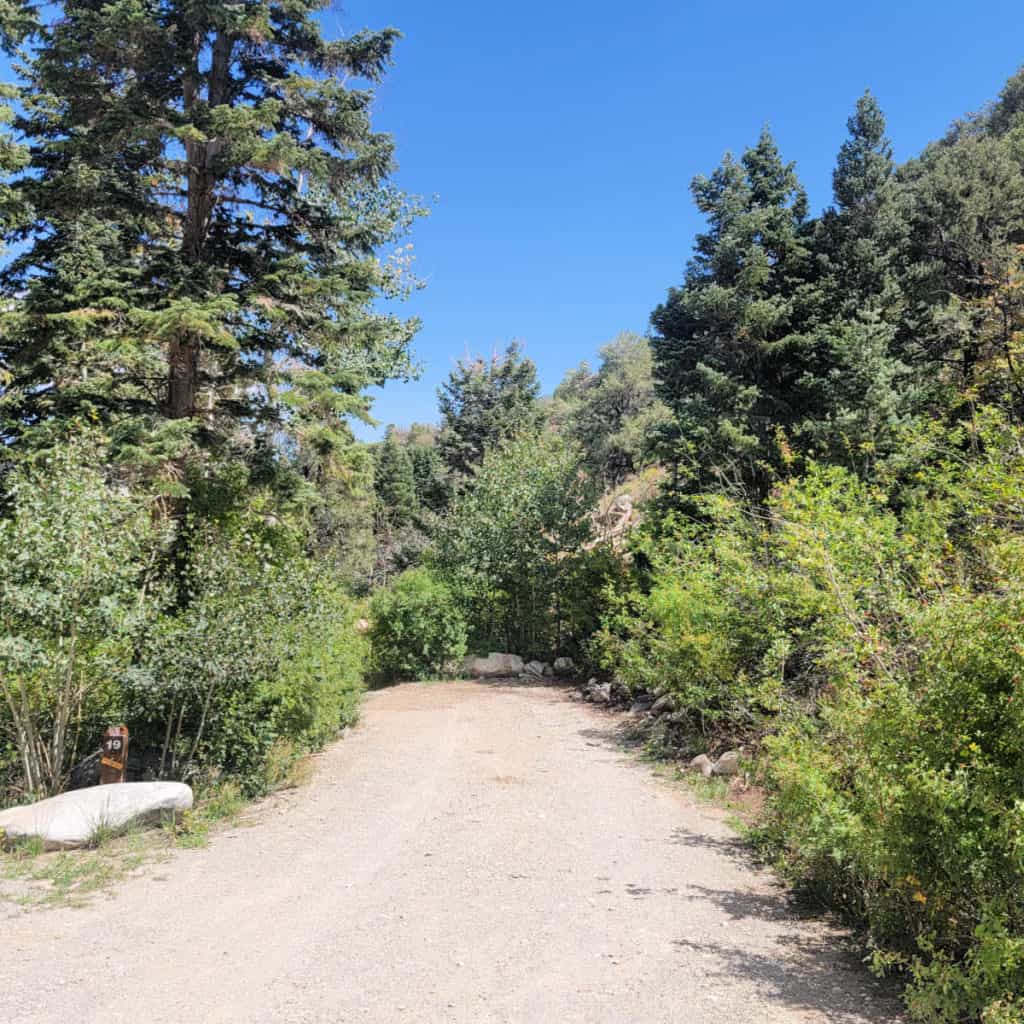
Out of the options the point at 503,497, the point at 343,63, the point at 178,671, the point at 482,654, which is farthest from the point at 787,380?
the point at 178,671

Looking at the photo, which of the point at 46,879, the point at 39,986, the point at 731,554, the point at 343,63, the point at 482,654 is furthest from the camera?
the point at 482,654

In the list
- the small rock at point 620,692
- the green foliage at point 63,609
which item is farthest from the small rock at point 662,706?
the green foliage at point 63,609

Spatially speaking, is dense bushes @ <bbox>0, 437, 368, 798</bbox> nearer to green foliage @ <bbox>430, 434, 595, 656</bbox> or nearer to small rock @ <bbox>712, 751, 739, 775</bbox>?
small rock @ <bbox>712, 751, 739, 775</bbox>

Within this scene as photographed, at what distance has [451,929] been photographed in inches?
176

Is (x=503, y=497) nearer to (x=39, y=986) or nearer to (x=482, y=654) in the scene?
(x=482, y=654)

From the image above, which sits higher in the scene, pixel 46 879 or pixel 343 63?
pixel 343 63

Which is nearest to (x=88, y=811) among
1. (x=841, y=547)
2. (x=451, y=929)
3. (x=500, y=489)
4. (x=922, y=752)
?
(x=451, y=929)

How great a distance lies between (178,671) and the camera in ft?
24.1

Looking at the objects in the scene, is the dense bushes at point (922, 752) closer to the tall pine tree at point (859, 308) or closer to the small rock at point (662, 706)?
the small rock at point (662, 706)

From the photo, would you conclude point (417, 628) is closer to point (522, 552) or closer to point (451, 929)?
point (522, 552)

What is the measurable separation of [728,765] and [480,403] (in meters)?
27.4

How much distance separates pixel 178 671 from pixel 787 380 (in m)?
15.0

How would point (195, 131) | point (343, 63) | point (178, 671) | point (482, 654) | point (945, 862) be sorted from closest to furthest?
point (945, 862) → point (178, 671) → point (195, 131) → point (343, 63) → point (482, 654)

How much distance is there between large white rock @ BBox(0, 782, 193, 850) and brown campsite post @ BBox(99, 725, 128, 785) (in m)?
0.23
